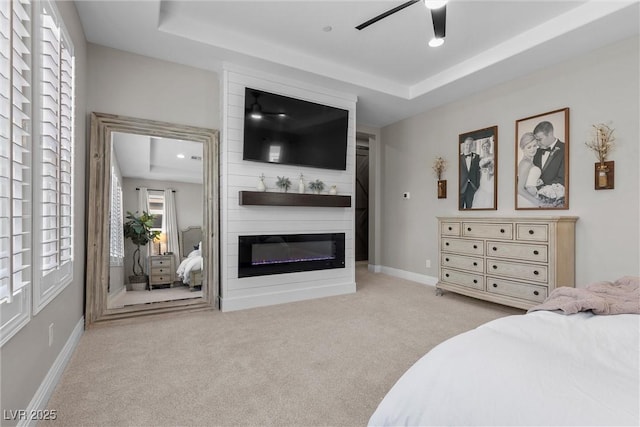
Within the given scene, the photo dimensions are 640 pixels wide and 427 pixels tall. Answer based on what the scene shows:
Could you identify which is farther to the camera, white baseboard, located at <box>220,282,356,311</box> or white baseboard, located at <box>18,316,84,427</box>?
white baseboard, located at <box>220,282,356,311</box>

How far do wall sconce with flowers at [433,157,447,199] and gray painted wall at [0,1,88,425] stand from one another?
4283 millimetres

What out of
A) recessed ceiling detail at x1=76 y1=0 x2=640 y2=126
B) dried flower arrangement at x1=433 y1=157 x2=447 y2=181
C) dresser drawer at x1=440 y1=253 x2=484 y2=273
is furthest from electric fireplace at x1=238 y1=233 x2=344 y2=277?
recessed ceiling detail at x1=76 y1=0 x2=640 y2=126

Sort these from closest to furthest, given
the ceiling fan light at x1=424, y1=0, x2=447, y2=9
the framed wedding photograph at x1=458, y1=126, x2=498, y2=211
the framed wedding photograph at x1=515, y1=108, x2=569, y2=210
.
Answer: the ceiling fan light at x1=424, y1=0, x2=447, y2=9, the framed wedding photograph at x1=515, y1=108, x2=569, y2=210, the framed wedding photograph at x1=458, y1=126, x2=498, y2=211

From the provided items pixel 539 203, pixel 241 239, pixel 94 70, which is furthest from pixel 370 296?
pixel 94 70

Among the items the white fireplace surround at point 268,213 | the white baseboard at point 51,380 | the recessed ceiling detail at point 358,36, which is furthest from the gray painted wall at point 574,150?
the white baseboard at point 51,380

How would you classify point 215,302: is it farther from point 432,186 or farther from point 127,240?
point 432,186

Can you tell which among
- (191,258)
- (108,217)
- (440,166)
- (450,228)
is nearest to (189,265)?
(191,258)

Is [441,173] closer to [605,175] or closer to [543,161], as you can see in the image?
[543,161]

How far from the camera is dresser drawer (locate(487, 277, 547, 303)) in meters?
3.19

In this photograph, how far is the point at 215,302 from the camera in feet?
11.9

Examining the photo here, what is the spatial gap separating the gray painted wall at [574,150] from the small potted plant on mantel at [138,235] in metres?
3.82

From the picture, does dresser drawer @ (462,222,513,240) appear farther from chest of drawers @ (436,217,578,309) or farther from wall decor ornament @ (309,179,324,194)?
wall decor ornament @ (309,179,324,194)

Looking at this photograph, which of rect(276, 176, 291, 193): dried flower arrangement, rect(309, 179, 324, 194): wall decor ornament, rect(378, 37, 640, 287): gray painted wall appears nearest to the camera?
rect(378, 37, 640, 287): gray painted wall

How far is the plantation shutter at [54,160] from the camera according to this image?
174cm
